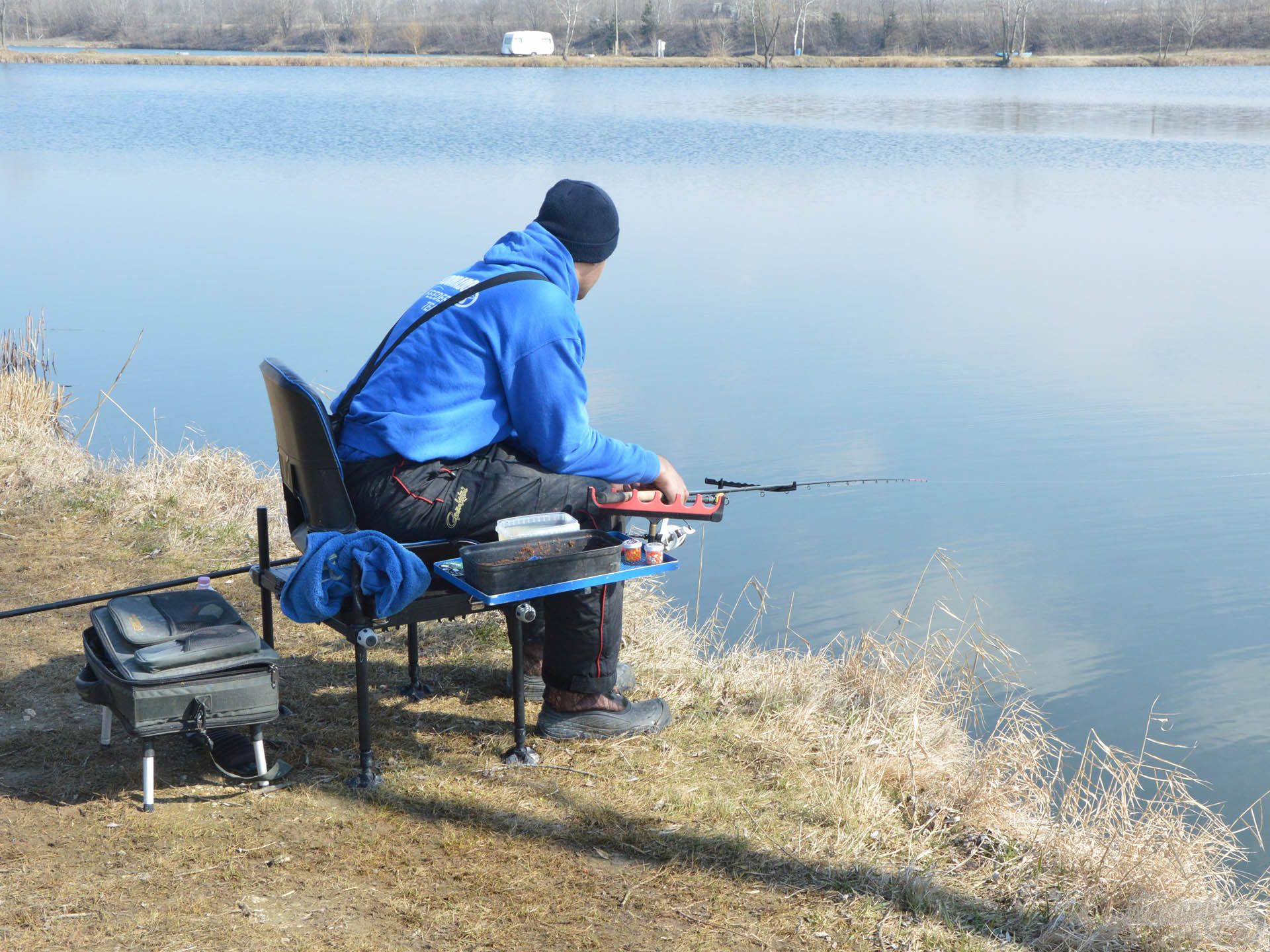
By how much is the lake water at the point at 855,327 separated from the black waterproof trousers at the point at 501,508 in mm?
1932

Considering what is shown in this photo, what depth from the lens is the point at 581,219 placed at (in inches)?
127

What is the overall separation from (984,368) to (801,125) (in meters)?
18.2

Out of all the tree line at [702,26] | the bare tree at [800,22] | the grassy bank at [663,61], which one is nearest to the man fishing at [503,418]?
the grassy bank at [663,61]

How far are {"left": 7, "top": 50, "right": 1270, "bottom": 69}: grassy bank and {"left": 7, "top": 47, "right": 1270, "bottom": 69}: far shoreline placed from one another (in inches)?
1.1

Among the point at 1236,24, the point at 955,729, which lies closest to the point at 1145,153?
the point at 955,729

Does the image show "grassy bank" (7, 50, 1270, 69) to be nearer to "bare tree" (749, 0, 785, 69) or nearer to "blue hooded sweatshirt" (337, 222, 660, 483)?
"bare tree" (749, 0, 785, 69)

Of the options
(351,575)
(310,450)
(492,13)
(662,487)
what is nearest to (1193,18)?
(492,13)

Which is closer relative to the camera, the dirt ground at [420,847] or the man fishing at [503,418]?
the dirt ground at [420,847]

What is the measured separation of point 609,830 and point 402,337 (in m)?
1.29

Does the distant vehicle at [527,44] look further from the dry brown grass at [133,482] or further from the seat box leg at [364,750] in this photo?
the seat box leg at [364,750]

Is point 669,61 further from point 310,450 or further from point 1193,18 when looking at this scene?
point 310,450

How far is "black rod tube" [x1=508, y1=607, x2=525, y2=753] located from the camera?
118 inches

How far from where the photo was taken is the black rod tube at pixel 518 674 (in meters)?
2.99

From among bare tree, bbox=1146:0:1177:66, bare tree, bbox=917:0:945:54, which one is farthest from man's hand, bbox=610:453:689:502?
bare tree, bbox=917:0:945:54
